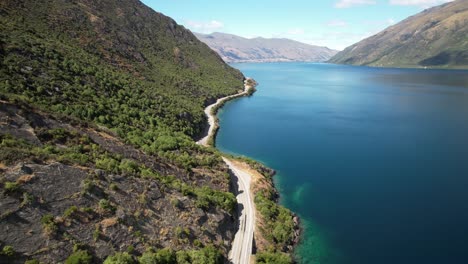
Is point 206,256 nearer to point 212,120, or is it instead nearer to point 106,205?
point 106,205

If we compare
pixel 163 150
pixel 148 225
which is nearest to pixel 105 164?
pixel 148 225

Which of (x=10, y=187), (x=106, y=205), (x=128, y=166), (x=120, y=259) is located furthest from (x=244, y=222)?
(x=10, y=187)

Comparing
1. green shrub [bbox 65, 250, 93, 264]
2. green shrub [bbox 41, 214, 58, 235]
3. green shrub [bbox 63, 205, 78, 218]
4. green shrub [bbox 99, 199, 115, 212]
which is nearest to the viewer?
green shrub [bbox 65, 250, 93, 264]

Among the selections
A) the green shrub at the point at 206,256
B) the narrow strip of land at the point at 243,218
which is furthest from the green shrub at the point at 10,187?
the narrow strip of land at the point at 243,218

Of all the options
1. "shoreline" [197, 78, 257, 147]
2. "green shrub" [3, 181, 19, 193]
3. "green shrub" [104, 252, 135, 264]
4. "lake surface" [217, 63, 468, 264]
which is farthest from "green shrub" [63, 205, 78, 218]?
"shoreline" [197, 78, 257, 147]

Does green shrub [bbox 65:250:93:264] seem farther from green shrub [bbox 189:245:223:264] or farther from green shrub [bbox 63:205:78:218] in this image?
green shrub [bbox 189:245:223:264]

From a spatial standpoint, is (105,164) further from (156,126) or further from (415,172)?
(415,172)

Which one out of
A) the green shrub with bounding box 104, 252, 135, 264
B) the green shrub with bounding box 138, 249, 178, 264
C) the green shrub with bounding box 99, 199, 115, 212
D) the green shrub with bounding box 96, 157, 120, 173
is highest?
the green shrub with bounding box 96, 157, 120, 173
